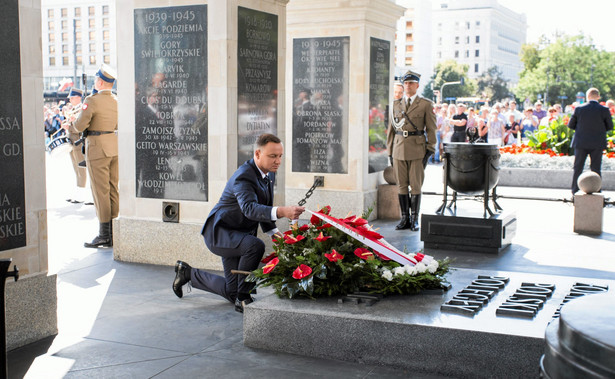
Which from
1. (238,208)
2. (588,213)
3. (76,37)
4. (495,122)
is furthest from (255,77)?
(76,37)

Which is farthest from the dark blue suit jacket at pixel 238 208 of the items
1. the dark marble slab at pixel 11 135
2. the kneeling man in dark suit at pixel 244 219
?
the dark marble slab at pixel 11 135

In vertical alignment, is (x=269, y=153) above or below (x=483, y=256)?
above

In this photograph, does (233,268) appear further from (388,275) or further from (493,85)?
(493,85)

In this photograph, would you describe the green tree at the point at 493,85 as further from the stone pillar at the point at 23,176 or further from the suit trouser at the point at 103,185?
the stone pillar at the point at 23,176

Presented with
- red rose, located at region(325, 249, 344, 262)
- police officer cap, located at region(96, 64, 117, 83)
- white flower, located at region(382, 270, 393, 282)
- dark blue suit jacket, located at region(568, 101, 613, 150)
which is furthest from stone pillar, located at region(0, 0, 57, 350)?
dark blue suit jacket, located at region(568, 101, 613, 150)

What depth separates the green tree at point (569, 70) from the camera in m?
90.6

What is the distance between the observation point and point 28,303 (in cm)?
536

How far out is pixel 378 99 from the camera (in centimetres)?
1208

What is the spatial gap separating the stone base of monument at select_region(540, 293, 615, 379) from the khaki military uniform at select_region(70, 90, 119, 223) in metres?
7.91

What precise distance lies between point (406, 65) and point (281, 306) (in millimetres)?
126466

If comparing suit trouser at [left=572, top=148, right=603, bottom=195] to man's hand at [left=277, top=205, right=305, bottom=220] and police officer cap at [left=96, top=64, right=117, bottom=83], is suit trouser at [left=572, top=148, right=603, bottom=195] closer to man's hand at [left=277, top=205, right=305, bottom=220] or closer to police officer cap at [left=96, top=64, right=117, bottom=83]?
police officer cap at [left=96, top=64, right=117, bottom=83]

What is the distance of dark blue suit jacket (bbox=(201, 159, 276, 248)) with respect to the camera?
237 inches

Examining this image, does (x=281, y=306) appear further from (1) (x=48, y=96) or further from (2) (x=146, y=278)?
(1) (x=48, y=96)

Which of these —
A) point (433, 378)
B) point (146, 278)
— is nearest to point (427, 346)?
point (433, 378)
